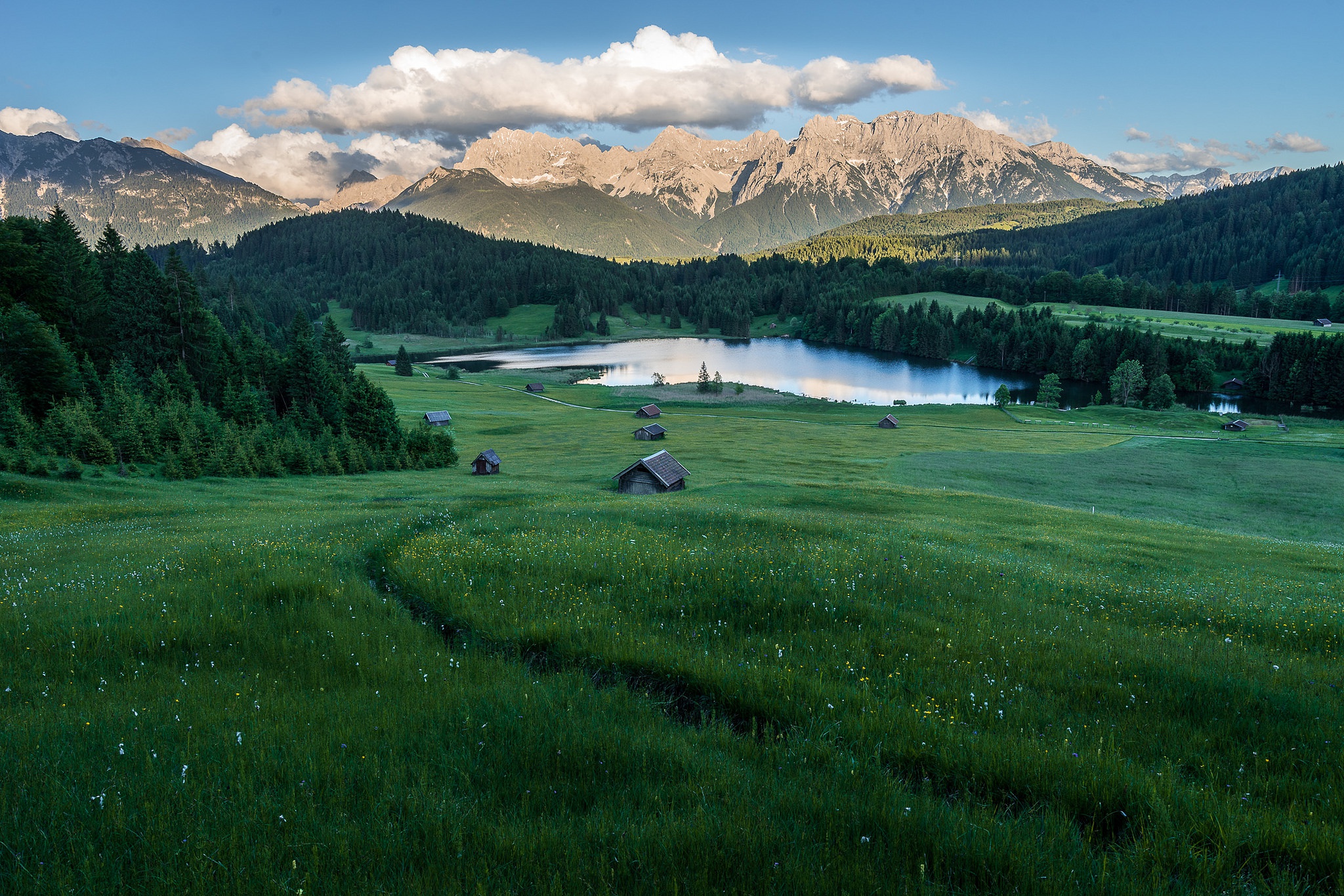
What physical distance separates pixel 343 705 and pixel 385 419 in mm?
65116

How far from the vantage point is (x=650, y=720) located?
21.7 ft

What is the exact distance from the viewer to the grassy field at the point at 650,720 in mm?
4445

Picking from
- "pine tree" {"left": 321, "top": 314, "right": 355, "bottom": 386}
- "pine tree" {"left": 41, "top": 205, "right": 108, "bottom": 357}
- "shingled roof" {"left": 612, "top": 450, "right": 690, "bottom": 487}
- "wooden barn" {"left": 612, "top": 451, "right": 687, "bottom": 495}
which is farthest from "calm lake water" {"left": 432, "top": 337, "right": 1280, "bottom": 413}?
"pine tree" {"left": 41, "top": 205, "right": 108, "bottom": 357}

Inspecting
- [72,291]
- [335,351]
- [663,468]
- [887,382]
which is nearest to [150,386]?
[72,291]

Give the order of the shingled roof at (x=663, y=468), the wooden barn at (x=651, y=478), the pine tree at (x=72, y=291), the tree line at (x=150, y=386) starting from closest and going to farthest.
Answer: the tree line at (x=150, y=386) < the wooden barn at (x=651, y=478) < the shingled roof at (x=663, y=468) < the pine tree at (x=72, y=291)

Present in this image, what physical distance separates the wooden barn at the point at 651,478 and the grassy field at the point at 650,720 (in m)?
36.7

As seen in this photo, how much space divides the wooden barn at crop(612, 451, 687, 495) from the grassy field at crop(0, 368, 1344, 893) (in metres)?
36.7

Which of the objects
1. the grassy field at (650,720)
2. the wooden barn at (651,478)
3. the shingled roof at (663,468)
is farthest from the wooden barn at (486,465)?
the grassy field at (650,720)

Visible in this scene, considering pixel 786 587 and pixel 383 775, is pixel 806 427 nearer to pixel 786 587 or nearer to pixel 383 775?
pixel 786 587

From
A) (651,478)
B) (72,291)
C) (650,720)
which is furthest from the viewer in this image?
(72,291)

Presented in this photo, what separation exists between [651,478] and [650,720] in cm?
4905

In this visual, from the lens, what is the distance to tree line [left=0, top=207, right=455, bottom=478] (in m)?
47.3

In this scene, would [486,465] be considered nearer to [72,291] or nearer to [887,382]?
[72,291]

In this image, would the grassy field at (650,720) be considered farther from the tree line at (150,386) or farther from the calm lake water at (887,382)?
the calm lake water at (887,382)
